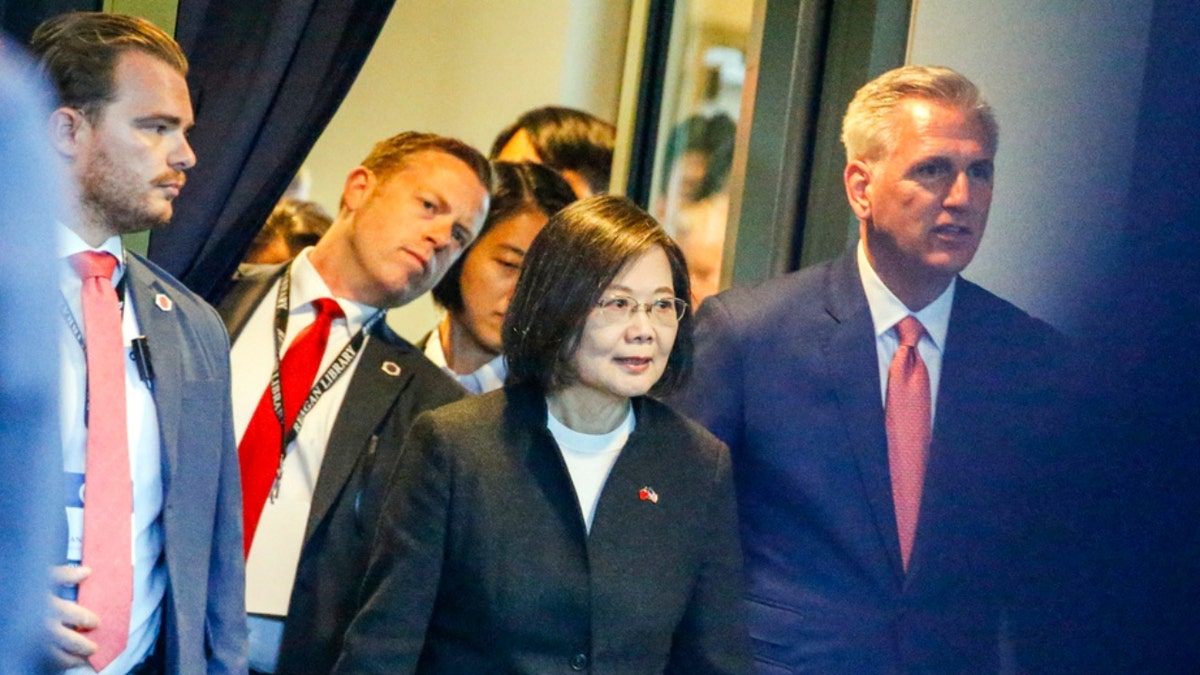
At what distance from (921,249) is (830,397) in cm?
30

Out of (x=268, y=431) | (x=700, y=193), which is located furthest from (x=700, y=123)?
(x=268, y=431)

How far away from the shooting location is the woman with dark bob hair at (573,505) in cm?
233

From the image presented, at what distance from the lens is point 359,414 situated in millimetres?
3020

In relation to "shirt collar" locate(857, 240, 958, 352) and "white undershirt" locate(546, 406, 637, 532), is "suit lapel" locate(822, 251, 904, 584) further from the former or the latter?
"white undershirt" locate(546, 406, 637, 532)

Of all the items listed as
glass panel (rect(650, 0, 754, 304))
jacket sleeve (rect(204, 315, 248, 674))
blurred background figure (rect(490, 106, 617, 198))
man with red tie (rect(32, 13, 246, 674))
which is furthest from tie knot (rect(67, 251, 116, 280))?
blurred background figure (rect(490, 106, 617, 198))

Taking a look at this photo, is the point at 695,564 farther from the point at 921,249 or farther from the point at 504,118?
the point at 504,118

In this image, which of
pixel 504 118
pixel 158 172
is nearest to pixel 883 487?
pixel 158 172

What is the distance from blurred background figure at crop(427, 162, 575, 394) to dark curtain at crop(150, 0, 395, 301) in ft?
1.91

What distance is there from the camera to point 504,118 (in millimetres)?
5281

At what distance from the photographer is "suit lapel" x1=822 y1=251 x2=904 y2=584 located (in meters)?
2.75

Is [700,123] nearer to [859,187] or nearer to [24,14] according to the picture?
[859,187]

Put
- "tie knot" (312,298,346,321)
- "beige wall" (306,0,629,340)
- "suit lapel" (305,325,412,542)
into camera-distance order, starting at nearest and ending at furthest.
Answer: "suit lapel" (305,325,412,542) < "tie knot" (312,298,346,321) < "beige wall" (306,0,629,340)

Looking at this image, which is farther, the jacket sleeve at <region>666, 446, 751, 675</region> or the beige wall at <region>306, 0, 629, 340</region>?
the beige wall at <region>306, 0, 629, 340</region>

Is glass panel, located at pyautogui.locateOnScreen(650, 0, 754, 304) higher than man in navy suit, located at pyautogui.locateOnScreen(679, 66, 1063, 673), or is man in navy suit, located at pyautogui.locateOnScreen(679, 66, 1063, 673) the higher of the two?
glass panel, located at pyautogui.locateOnScreen(650, 0, 754, 304)
